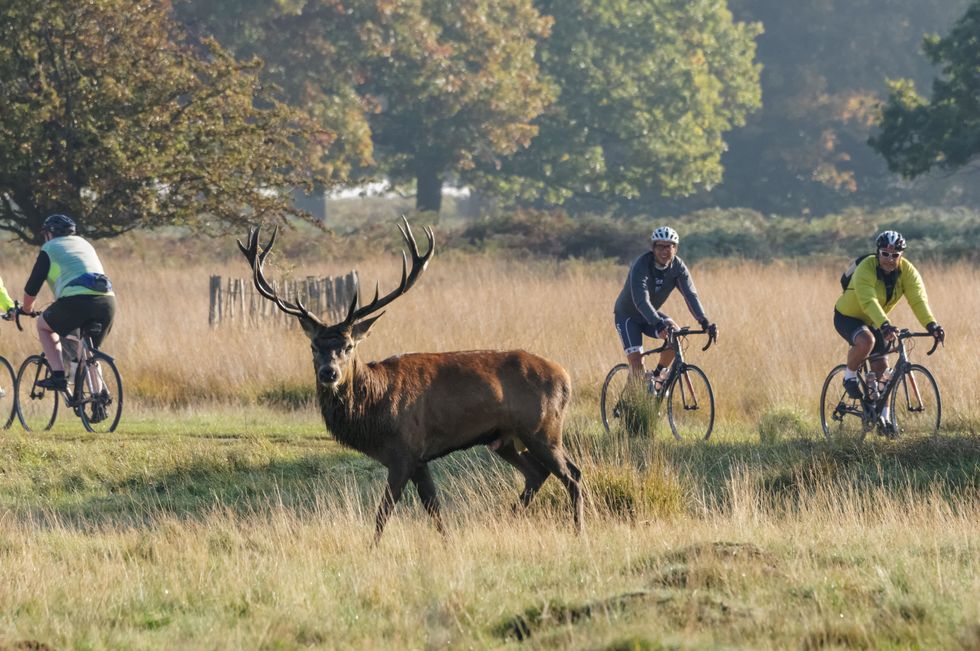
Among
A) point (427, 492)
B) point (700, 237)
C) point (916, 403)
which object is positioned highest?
point (700, 237)

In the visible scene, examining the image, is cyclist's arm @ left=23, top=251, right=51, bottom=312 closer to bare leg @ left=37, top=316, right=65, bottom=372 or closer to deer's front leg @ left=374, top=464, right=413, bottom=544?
bare leg @ left=37, top=316, right=65, bottom=372

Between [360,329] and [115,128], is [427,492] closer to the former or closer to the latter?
[360,329]

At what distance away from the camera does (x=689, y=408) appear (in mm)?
13398

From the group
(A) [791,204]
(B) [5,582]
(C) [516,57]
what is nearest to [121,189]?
(B) [5,582]

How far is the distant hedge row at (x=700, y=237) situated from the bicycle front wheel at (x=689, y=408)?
690 inches

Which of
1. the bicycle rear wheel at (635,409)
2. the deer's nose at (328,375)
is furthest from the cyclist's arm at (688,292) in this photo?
the deer's nose at (328,375)


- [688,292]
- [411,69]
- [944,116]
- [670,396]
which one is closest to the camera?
[688,292]

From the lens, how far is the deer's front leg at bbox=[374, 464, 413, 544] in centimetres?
930

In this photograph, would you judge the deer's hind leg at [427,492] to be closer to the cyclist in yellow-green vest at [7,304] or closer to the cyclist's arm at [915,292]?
the cyclist's arm at [915,292]

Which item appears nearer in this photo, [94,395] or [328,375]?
[328,375]

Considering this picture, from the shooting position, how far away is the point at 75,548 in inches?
377

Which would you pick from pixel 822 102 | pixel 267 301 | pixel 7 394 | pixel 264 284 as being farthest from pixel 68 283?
pixel 822 102

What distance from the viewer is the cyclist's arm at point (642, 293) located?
1298 cm

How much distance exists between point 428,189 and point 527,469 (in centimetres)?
3728
